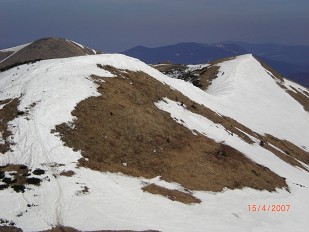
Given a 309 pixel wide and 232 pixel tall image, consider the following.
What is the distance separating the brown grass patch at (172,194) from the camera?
1271 inches

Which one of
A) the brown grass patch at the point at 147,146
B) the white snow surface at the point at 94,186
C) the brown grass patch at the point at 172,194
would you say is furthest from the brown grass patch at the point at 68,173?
the brown grass patch at the point at 172,194

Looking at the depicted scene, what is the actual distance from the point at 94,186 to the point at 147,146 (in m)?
9.63

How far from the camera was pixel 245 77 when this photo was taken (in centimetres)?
10181

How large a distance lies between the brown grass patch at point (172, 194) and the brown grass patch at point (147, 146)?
1.78 m

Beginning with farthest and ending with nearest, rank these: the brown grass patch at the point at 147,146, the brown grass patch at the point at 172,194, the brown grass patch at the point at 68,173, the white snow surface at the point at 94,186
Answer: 1. the brown grass patch at the point at 147,146
2. the brown grass patch at the point at 172,194
3. the brown grass patch at the point at 68,173
4. the white snow surface at the point at 94,186

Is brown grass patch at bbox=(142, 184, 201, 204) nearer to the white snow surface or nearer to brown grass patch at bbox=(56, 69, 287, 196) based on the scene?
the white snow surface

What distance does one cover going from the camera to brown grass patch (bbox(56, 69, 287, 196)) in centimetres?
3547

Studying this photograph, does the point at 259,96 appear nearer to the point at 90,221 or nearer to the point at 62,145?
the point at 62,145

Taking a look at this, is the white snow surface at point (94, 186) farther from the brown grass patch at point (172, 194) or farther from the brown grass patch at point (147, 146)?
the brown grass patch at point (147, 146)

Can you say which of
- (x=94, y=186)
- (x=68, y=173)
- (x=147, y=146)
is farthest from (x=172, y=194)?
(x=68, y=173)

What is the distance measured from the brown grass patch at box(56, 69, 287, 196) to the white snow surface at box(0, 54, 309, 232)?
116 centimetres

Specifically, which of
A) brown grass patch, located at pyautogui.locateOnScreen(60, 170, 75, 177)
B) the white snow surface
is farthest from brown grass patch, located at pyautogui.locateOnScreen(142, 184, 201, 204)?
brown grass patch, located at pyautogui.locateOnScreen(60, 170, 75, 177)

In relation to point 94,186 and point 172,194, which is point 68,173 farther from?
point 172,194

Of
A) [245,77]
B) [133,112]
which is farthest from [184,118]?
[245,77]
